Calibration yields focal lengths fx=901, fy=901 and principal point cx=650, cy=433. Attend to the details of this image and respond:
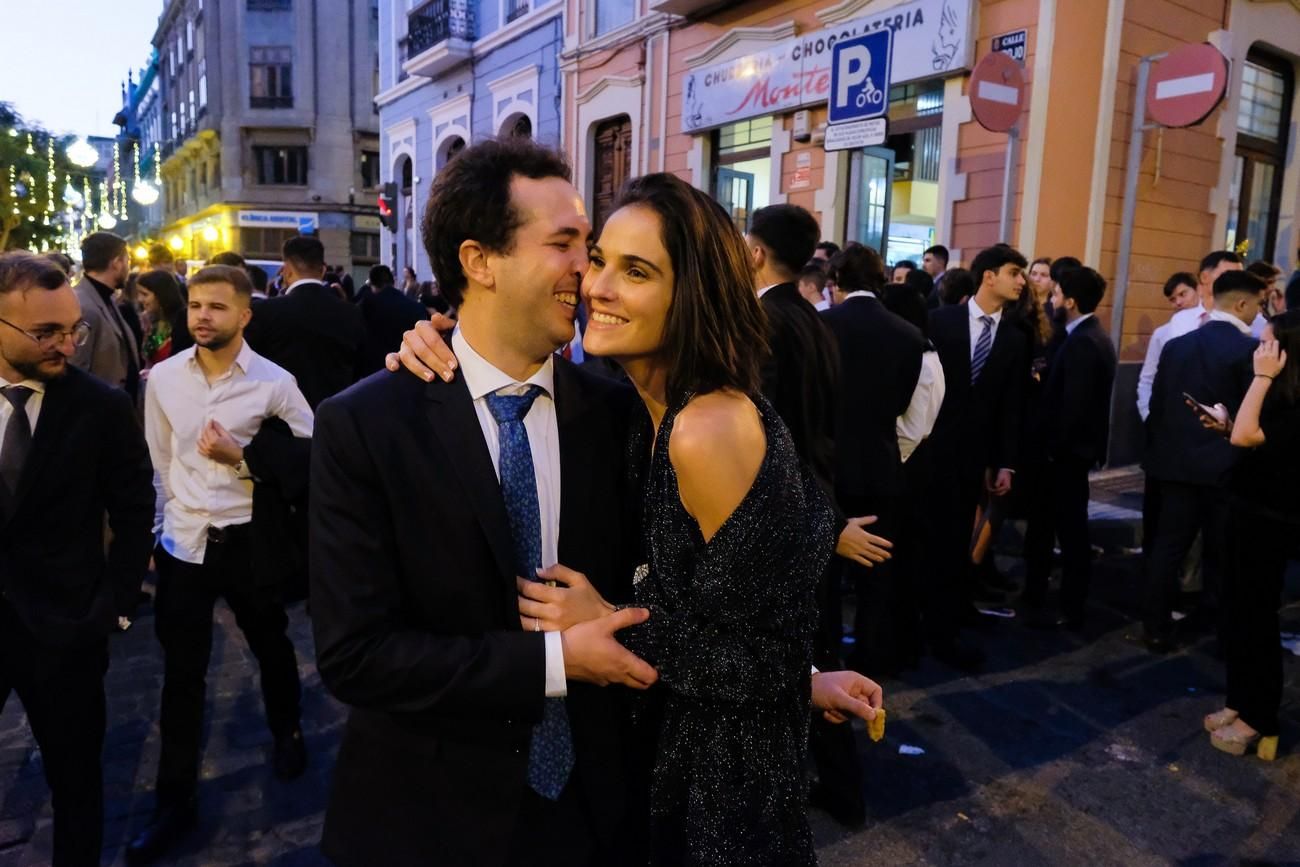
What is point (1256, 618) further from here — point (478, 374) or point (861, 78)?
point (861, 78)

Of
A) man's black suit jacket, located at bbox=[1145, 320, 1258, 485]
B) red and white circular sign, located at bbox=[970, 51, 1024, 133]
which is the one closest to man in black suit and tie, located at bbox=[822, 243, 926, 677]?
man's black suit jacket, located at bbox=[1145, 320, 1258, 485]

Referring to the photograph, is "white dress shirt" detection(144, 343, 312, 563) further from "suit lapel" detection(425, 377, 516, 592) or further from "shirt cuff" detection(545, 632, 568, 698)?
"shirt cuff" detection(545, 632, 568, 698)

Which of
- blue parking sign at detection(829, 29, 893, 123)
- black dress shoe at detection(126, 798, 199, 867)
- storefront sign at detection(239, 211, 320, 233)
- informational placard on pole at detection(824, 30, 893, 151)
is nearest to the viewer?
black dress shoe at detection(126, 798, 199, 867)

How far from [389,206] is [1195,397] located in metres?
17.2

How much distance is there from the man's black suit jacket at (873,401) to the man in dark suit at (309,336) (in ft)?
9.74

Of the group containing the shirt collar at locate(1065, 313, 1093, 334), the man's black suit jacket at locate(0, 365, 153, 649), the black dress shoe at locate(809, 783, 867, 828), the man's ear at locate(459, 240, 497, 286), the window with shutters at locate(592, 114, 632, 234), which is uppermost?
the window with shutters at locate(592, 114, 632, 234)

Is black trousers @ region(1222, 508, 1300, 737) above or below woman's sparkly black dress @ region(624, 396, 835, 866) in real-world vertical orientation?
below

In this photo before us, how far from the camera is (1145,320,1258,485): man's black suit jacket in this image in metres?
4.62

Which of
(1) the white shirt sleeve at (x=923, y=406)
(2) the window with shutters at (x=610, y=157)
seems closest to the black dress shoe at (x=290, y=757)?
(1) the white shirt sleeve at (x=923, y=406)

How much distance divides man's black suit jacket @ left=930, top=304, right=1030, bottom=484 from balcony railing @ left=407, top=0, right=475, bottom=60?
1457 cm

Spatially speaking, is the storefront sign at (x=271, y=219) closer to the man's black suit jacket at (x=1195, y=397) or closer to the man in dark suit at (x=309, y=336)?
the man in dark suit at (x=309, y=336)

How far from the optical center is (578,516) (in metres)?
1.69

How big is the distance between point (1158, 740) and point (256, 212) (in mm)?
38598

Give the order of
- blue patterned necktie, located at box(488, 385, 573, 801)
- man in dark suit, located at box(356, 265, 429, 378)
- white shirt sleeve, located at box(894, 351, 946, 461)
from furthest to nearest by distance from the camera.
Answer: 1. man in dark suit, located at box(356, 265, 429, 378)
2. white shirt sleeve, located at box(894, 351, 946, 461)
3. blue patterned necktie, located at box(488, 385, 573, 801)
